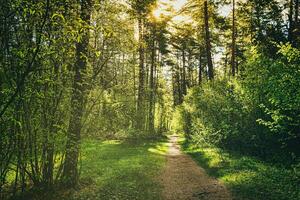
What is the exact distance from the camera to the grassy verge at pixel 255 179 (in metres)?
8.21

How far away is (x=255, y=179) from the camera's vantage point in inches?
387

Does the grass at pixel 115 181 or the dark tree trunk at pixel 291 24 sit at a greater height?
the dark tree trunk at pixel 291 24

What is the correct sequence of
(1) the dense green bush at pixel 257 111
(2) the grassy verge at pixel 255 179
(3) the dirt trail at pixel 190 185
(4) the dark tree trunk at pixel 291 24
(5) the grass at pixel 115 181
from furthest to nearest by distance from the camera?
(4) the dark tree trunk at pixel 291 24
(1) the dense green bush at pixel 257 111
(3) the dirt trail at pixel 190 185
(5) the grass at pixel 115 181
(2) the grassy verge at pixel 255 179

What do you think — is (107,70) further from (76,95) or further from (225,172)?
(225,172)

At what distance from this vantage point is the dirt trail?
901 cm

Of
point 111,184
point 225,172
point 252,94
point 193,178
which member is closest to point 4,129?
point 111,184

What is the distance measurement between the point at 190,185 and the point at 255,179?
2404mm

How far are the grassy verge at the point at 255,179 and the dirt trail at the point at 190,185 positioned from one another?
372 mm

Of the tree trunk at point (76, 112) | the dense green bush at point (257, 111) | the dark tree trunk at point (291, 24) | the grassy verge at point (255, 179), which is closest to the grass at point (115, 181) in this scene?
the tree trunk at point (76, 112)

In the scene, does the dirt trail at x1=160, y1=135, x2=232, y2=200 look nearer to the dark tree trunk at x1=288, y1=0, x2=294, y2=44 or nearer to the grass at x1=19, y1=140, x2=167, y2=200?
the grass at x1=19, y1=140, x2=167, y2=200

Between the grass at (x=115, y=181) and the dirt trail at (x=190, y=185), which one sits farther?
the dirt trail at (x=190, y=185)

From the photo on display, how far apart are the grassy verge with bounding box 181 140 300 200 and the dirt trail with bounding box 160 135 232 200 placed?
0.37 meters

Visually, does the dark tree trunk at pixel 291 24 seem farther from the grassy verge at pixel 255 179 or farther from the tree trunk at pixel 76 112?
the tree trunk at pixel 76 112

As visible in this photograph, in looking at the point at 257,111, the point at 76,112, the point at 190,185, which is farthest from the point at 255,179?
the point at 76,112
